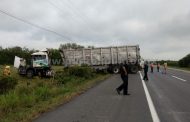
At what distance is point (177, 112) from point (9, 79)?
12.1 meters

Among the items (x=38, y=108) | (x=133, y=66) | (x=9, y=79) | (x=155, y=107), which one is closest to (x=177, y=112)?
(x=155, y=107)

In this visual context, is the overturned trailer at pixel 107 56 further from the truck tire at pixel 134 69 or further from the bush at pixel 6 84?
the bush at pixel 6 84

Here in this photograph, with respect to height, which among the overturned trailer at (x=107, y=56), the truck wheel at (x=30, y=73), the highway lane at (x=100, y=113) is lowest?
the highway lane at (x=100, y=113)

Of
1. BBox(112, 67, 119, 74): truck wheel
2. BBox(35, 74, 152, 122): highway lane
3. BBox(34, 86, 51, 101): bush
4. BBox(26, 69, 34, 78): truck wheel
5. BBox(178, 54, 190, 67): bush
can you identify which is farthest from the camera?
BBox(178, 54, 190, 67): bush

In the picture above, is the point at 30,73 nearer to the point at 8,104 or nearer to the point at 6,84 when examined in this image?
the point at 6,84

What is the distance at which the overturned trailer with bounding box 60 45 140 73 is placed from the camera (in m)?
47.2

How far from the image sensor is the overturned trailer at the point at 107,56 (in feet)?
155

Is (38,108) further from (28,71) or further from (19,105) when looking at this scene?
(28,71)

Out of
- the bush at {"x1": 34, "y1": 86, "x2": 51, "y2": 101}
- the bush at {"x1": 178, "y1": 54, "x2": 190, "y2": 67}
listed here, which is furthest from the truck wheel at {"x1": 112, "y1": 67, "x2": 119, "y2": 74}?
the bush at {"x1": 178, "y1": 54, "x2": 190, "y2": 67}

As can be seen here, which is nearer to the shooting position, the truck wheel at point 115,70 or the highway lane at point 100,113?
the highway lane at point 100,113

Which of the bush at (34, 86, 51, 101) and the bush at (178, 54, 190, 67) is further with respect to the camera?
the bush at (178, 54, 190, 67)

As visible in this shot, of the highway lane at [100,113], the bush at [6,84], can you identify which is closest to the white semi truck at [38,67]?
the bush at [6,84]

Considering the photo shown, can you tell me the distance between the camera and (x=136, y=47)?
47156mm

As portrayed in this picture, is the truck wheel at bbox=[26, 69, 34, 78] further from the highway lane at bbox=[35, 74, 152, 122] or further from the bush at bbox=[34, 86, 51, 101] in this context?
the highway lane at bbox=[35, 74, 152, 122]
